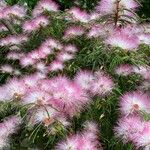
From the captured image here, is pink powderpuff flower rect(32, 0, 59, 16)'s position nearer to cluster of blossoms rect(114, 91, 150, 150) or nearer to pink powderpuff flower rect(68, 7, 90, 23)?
pink powderpuff flower rect(68, 7, 90, 23)

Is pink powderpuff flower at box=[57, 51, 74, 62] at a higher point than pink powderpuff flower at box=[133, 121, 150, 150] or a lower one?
lower

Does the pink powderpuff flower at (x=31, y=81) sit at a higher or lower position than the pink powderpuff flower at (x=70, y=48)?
higher

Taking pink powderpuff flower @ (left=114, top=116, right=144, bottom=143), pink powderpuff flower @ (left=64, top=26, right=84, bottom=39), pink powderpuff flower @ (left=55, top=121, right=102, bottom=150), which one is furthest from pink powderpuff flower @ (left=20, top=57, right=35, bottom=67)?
pink powderpuff flower @ (left=114, top=116, right=144, bottom=143)

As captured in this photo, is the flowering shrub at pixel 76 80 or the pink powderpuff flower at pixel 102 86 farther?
the pink powderpuff flower at pixel 102 86

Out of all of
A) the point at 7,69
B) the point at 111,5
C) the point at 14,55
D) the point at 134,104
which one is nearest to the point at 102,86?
the point at 134,104

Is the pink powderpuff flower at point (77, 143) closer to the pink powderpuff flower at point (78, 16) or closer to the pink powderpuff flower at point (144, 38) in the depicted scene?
the pink powderpuff flower at point (144, 38)

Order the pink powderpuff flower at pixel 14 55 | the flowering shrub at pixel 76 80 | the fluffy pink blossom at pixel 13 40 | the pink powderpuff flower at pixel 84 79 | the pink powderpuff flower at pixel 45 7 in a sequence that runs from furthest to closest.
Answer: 1. the pink powderpuff flower at pixel 45 7
2. the fluffy pink blossom at pixel 13 40
3. the pink powderpuff flower at pixel 14 55
4. the pink powderpuff flower at pixel 84 79
5. the flowering shrub at pixel 76 80

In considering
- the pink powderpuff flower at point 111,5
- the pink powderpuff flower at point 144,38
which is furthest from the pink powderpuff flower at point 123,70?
the pink powderpuff flower at point 111,5
